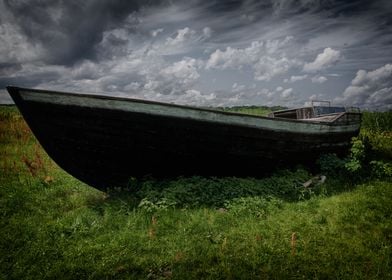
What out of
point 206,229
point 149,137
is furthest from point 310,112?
point 206,229

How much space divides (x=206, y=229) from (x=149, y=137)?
2.07m

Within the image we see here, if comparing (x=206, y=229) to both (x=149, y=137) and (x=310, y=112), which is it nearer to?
(x=149, y=137)

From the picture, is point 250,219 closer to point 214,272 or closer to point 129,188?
point 214,272

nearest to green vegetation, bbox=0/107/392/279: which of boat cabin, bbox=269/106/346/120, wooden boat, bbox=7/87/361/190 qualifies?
wooden boat, bbox=7/87/361/190

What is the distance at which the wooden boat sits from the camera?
17.1 feet

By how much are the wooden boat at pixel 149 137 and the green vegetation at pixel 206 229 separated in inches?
15.9

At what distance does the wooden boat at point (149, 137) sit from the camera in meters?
5.23

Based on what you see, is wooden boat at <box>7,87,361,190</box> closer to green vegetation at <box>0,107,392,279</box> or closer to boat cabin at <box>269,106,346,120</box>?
green vegetation at <box>0,107,392,279</box>

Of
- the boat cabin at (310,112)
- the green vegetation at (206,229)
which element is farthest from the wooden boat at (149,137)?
the boat cabin at (310,112)

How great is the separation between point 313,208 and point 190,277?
2963 millimetres

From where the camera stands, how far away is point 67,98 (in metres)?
5.08

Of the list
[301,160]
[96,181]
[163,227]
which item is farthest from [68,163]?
[301,160]

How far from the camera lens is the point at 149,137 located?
5.65 m

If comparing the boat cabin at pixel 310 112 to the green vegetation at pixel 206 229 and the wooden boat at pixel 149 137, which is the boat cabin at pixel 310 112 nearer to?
the wooden boat at pixel 149 137
